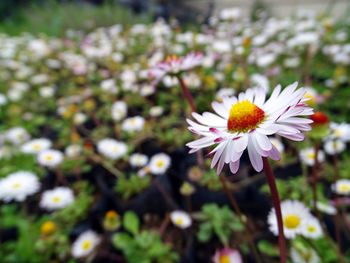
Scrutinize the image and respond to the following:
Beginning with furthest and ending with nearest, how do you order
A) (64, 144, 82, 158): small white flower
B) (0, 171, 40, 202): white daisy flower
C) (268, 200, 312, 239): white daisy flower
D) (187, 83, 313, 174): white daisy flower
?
(64, 144, 82, 158): small white flower, (0, 171, 40, 202): white daisy flower, (268, 200, 312, 239): white daisy flower, (187, 83, 313, 174): white daisy flower

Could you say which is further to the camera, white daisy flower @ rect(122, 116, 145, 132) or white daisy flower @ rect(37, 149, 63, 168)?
white daisy flower @ rect(122, 116, 145, 132)

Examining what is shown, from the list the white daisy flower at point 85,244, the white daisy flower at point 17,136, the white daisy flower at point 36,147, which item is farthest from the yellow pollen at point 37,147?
the white daisy flower at point 85,244

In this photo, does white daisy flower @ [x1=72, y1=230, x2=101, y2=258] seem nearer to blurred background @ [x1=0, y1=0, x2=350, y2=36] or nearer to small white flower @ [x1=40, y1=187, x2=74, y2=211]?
small white flower @ [x1=40, y1=187, x2=74, y2=211]

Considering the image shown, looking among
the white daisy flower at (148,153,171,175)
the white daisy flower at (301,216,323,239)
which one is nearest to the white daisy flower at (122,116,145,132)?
the white daisy flower at (148,153,171,175)

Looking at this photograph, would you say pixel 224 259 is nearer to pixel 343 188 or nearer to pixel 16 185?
pixel 343 188

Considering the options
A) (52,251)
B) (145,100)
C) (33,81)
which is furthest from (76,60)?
(52,251)

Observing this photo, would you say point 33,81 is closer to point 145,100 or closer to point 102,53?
point 102,53

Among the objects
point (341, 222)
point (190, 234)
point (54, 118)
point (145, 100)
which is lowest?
point (341, 222)
